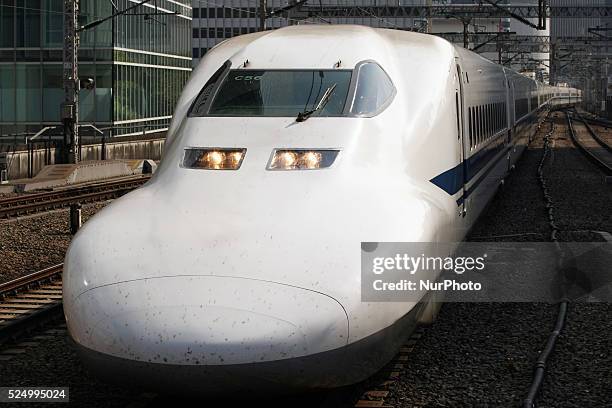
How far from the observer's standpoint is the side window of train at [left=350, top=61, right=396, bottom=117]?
7.92 metres

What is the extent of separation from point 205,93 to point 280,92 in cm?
75

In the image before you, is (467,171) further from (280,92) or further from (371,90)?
(280,92)

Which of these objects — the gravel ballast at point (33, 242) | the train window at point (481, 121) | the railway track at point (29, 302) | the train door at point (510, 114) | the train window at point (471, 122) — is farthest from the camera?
the train door at point (510, 114)

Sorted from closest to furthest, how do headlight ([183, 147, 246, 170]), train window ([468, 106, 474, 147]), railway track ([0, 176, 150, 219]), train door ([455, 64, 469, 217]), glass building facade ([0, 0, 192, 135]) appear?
Result: headlight ([183, 147, 246, 170])
train door ([455, 64, 469, 217])
train window ([468, 106, 474, 147])
railway track ([0, 176, 150, 219])
glass building facade ([0, 0, 192, 135])

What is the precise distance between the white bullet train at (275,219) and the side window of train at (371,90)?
0.7 inches

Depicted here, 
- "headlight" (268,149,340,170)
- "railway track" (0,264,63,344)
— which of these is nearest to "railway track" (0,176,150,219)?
"railway track" (0,264,63,344)

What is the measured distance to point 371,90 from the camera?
8.18 meters

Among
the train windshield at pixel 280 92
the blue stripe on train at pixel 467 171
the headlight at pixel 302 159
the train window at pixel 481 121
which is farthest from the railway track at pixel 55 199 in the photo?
the headlight at pixel 302 159

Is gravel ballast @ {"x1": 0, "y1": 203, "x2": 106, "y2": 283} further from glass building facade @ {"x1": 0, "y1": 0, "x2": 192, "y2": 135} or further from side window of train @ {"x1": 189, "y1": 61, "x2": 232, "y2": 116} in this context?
glass building facade @ {"x1": 0, "y1": 0, "x2": 192, "y2": 135}

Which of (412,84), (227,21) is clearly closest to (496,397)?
(412,84)

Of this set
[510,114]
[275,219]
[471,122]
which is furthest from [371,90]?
[510,114]

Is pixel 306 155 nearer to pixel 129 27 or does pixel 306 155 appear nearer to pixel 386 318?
pixel 386 318

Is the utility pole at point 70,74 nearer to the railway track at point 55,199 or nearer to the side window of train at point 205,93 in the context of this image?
the railway track at point 55,199

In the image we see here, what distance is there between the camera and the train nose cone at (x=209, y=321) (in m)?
5.57
